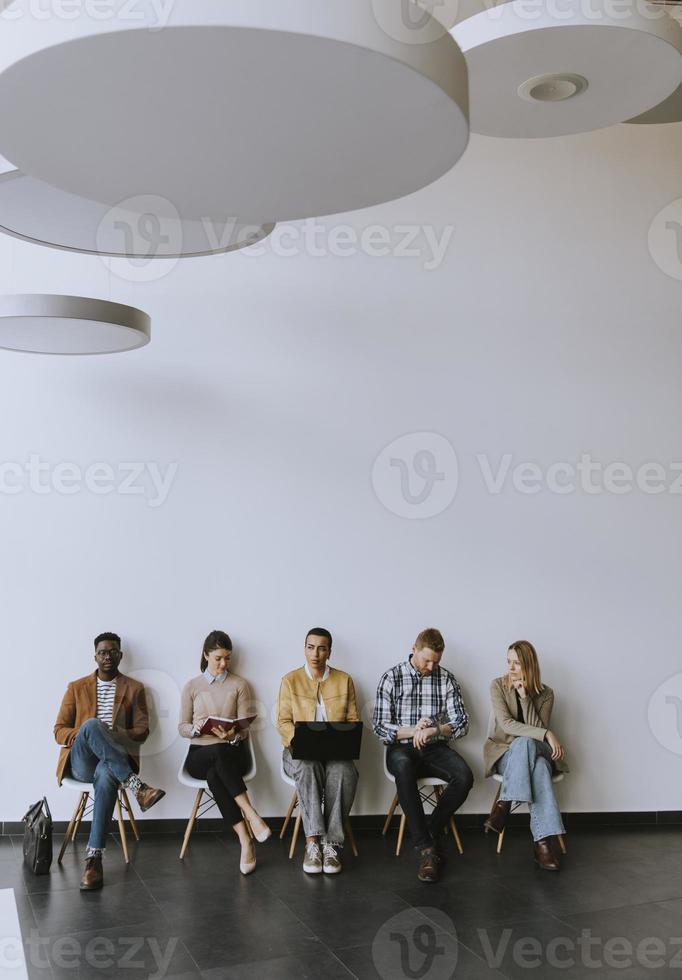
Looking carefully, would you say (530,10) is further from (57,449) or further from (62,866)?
(62,866)

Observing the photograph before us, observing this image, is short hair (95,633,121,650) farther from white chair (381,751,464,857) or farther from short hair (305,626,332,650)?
white chair (381,751,464,857)

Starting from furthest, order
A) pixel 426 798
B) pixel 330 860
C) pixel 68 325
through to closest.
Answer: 1. pixel 426 798
2. pixel 330 860
3. pixel 68 325

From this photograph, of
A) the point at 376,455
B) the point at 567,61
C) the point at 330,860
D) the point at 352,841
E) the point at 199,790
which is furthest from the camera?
the point at 376,455

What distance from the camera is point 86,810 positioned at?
19.2ft

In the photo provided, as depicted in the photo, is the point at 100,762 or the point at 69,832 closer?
the point at 100,762

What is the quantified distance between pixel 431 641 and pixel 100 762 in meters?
1.99

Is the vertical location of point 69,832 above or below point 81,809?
below

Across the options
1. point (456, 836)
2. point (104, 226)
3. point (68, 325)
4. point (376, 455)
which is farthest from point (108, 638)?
point (104, 226)

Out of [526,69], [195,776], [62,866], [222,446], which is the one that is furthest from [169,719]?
[526,69]

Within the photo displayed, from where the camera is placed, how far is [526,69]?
292cm

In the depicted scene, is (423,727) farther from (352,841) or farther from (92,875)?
(92,875)

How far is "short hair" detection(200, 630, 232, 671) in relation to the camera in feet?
19.0

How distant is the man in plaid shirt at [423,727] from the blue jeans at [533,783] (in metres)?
0.24

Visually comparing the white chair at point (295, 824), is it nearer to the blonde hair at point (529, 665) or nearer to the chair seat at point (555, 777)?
the chair seat at point (555, 777)
